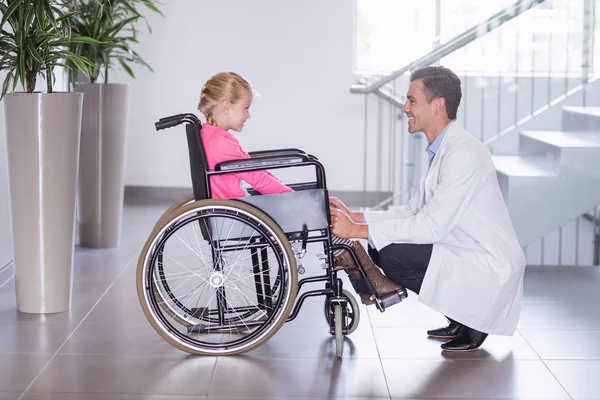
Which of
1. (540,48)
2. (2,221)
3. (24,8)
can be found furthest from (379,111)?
(24,8)

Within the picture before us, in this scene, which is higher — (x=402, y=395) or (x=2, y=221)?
(x=2, y=221)

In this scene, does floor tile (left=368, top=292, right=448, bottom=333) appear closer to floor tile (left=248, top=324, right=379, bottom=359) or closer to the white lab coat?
floor tile (left=248, top=324, right=379, bottom=359)

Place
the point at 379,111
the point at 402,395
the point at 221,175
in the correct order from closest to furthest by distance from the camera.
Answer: the point at 402,395 < the point at 221,175 < the point at 379,111

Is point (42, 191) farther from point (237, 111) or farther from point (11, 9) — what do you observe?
point (237, 111)

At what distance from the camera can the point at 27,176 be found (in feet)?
11.0

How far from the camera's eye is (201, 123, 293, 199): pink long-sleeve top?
112 inches

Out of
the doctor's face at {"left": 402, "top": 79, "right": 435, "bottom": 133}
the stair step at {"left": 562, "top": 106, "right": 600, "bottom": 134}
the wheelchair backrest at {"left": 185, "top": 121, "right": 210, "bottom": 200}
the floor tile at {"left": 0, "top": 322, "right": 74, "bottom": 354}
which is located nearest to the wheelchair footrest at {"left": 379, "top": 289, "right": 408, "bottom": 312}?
the doctor's face at {"left": 402, "top": 79, "right": 435, "bottom": 133}

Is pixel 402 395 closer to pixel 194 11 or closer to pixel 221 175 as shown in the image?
pixel 221 175

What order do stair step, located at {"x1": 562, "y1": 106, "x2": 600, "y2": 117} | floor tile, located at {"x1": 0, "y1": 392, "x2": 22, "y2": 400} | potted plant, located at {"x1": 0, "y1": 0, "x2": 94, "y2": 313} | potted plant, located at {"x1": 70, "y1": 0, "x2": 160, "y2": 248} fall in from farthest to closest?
potted plant, located at {"x1": 70, "y1": 0, "x2": 160, "y2": 248}
stair step, located at {"x1": 562, "y1": 106, "x2": 600, "y2": 117}
potted plant, located at {"x1": 0, "y1": 0, "x2": 94, "y2": 313}
floor tile, located at {"x1": 0, "y1": 392, "x2": 22, "y2": 400}

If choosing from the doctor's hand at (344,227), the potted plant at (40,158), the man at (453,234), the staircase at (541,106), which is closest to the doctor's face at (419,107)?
the man at (453,234)

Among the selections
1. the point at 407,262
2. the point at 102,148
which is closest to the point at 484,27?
the point at 407,262

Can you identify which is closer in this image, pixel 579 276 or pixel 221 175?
pixel 221 175

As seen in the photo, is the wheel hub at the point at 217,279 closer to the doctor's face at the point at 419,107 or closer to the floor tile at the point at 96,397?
the floor tile at the point at 96,397

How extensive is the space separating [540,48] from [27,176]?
7.86 ft
